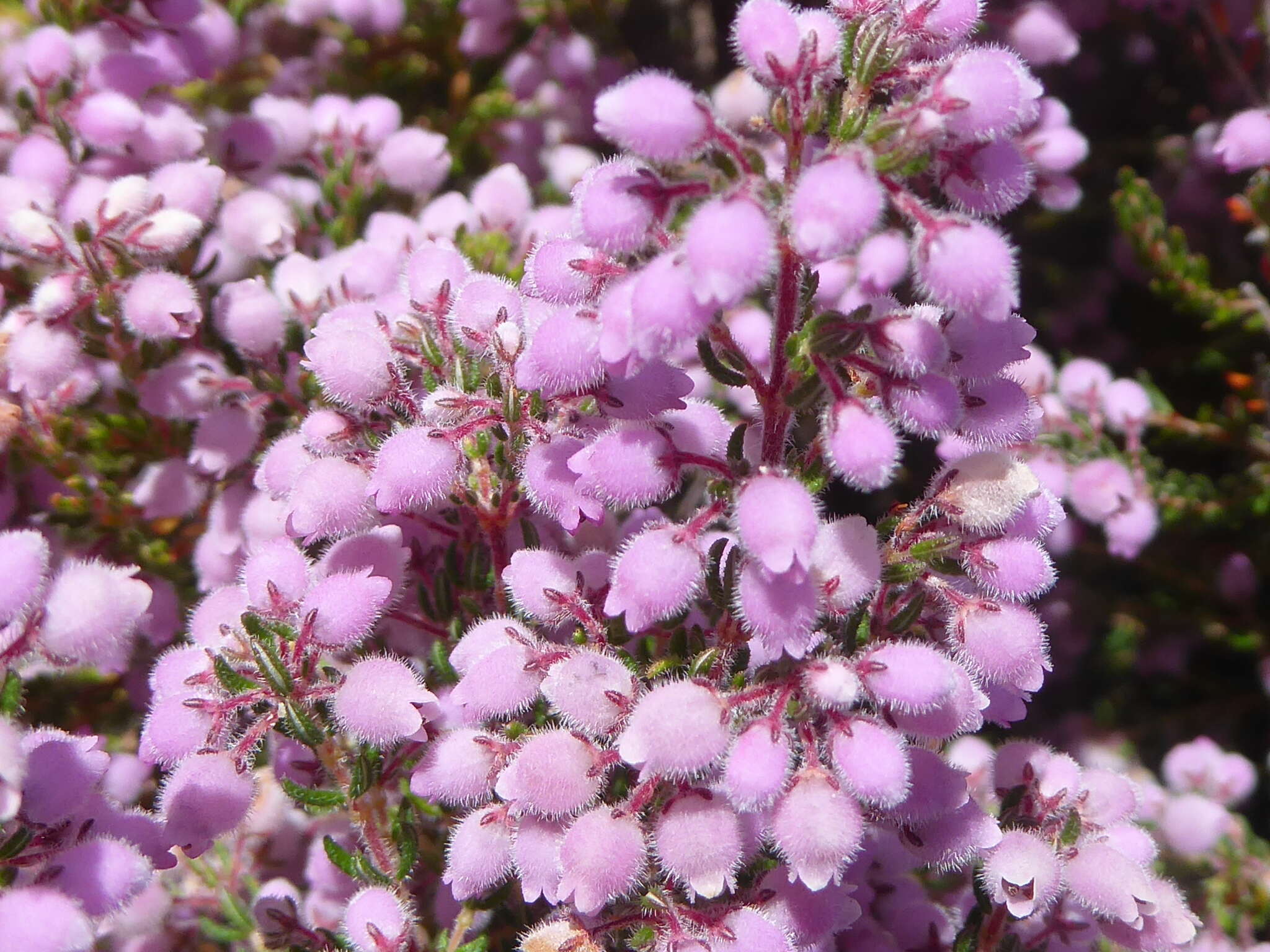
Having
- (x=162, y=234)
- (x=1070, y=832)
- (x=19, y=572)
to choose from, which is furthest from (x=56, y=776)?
(x=1070, y=832)

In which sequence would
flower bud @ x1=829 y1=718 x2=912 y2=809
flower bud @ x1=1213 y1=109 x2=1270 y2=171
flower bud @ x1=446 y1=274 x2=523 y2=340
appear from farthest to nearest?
flower bud @ x1=1213 y1=109 x2=1270 y2=171
flower bud @ x1=446 y1=274 x2=523 y2=340
flower bud @ x1=829 y1=718 x2=912 y2=809

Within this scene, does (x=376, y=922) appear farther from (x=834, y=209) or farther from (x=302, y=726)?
(x=834, y=209)

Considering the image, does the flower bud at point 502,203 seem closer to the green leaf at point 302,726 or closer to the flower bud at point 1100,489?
the green leaf at point 302,726

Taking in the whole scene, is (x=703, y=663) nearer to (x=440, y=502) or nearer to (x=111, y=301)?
(x=440, y=502)

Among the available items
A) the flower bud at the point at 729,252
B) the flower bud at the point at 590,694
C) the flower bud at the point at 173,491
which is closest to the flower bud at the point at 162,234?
the flower bud at the point at 173,491

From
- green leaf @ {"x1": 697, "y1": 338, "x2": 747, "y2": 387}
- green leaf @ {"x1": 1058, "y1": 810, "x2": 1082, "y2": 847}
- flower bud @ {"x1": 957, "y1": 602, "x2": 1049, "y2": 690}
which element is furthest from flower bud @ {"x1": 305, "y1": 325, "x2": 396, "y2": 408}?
green leaf @ {"x1": 1058, "y1": 810, "x2": 1082, "y2": 847}

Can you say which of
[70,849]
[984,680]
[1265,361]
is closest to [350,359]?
[70,849]

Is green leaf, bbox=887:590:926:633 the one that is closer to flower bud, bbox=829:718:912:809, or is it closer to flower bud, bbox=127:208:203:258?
flower bud, bbox=829:718:912:809
